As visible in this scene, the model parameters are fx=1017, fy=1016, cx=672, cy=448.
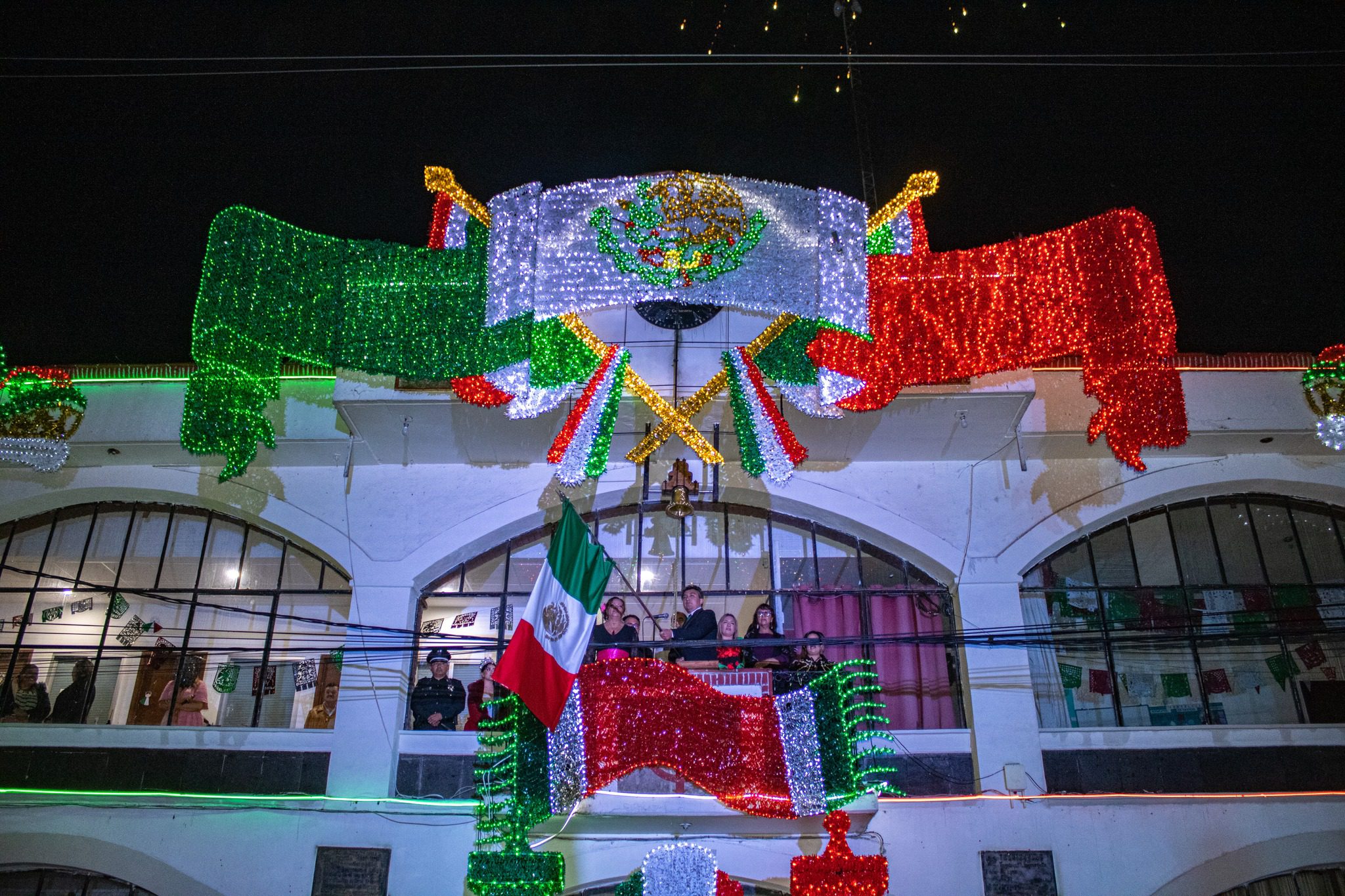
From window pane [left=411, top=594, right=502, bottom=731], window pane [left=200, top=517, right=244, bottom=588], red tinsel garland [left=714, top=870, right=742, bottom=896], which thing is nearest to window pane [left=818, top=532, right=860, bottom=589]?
window pane [left=411, top=594, right=502, bottom=731]

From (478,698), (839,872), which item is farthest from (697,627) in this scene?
(478,698)

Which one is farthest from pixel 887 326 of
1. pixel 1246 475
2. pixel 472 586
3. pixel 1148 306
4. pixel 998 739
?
pixel 472 586

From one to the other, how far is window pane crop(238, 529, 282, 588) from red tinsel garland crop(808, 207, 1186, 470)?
9.24 meters

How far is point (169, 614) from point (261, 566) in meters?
1.57

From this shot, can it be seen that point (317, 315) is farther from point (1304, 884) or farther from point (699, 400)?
point (1304, 884)

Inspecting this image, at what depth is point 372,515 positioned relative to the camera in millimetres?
11875

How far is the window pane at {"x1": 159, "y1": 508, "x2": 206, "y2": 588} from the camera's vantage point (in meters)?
14.1

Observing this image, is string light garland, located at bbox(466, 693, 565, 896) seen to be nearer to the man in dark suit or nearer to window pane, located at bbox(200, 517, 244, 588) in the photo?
the man in dark suit

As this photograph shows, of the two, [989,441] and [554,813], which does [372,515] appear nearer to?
[554,813]

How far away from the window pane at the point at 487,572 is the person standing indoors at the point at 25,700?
5.02m

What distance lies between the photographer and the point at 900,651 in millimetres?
11758

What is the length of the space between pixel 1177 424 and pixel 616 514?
636cm

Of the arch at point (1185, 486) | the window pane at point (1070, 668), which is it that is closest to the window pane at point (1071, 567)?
the window pane at point (1070, 668)

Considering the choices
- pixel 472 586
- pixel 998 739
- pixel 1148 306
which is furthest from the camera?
pixel 472 586
